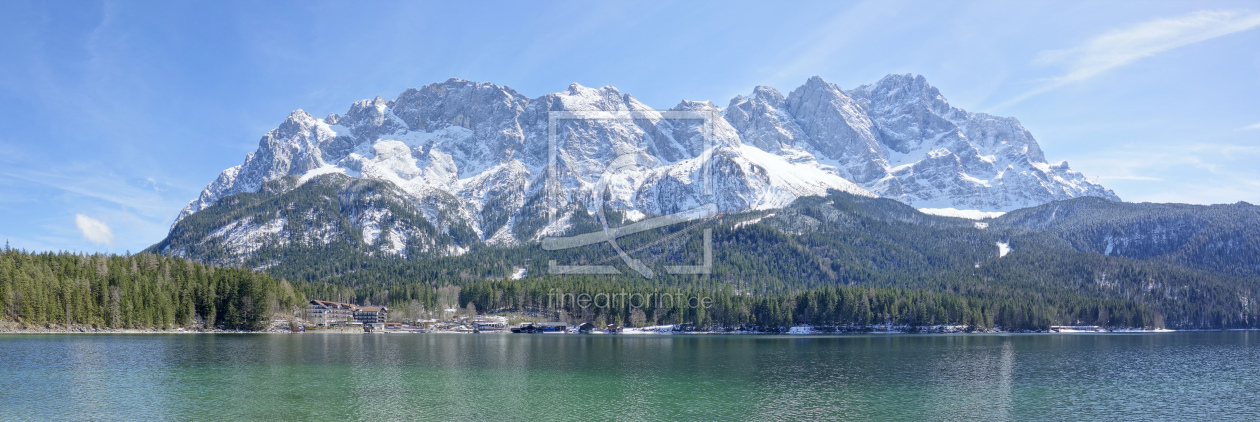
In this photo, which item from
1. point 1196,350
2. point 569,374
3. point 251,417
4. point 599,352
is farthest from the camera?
point 1196,350

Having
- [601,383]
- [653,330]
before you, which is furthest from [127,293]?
[601,383]

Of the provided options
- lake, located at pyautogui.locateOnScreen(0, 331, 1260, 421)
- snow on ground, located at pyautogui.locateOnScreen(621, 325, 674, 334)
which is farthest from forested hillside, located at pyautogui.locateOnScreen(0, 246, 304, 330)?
snow on ground, located at pyautogui.locateOnScreen(621, 325, 674, 334)

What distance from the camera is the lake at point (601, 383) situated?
58344 millimetres

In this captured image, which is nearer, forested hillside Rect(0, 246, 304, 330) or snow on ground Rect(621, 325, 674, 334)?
forested hillside Rect(0, 246, 304, 330)

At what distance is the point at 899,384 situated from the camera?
7438 cm

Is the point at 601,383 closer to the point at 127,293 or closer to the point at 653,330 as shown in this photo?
the point at 653,330

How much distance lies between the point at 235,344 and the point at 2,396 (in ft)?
192

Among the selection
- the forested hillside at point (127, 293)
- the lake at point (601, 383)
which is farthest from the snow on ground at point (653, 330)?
the forested hillside at point (127, 293)

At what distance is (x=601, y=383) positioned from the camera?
7525 cm

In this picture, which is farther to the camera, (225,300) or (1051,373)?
(225,300)

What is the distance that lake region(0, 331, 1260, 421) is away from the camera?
58.3 metres

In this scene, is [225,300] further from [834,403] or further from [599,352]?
[834,403]

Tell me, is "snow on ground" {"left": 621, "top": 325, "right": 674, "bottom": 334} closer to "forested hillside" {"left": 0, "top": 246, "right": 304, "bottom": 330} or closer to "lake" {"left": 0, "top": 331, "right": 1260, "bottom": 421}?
"lake" {"left": 0, "top": 331, "right": 1260, "bottom": 421}

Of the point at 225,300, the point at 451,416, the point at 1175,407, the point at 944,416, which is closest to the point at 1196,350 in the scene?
the point at 1175,407
